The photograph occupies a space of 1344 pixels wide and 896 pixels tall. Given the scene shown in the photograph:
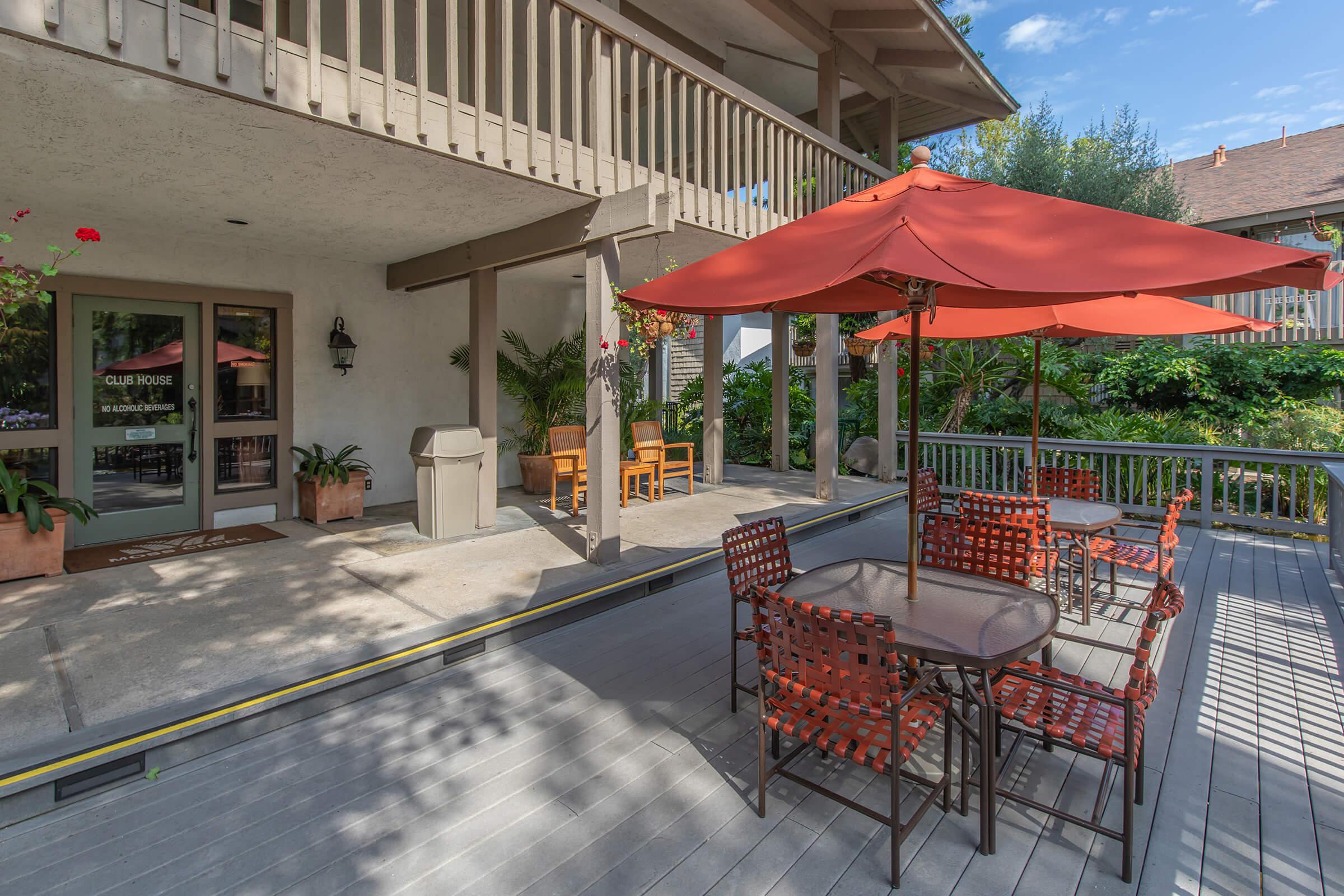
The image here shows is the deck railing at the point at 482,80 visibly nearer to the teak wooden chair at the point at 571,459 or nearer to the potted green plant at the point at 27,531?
the teak wooden chair at the point at 571,459

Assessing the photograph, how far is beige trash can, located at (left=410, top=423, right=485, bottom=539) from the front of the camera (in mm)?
5785

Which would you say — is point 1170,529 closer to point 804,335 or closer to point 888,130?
point 888,130

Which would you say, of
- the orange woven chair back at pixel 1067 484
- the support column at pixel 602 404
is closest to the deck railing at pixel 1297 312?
the orange woven chair back at pixel 1067 484

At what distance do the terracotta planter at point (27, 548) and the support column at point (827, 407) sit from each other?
670 cm

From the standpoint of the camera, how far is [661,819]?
7.61 feet

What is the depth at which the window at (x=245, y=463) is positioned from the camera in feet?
20.2

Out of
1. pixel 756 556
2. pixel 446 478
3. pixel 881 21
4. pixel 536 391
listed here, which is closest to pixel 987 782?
pixel 756 556

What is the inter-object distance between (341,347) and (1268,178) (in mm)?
16837

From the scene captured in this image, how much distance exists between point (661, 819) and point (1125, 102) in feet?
51.2

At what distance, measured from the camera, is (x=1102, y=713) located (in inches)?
92.9

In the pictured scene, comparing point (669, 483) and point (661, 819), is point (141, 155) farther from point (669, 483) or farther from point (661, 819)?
point (669, 483)

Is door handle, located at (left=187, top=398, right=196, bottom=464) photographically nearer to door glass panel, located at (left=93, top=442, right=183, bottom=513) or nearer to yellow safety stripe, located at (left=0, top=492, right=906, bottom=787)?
door glass panel, located at (left=93, top=442, right=183, bottom=513)

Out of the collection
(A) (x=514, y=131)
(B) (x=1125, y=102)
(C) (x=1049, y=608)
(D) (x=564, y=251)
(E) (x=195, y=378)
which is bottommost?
(C) (x=1049, y=608)

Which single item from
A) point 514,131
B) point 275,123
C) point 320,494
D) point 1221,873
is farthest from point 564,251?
point 1221,873
